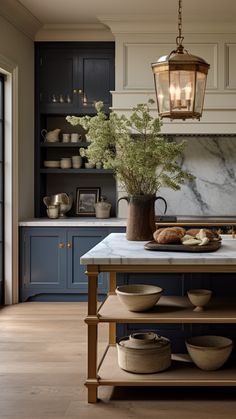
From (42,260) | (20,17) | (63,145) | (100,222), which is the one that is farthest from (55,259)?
(20,17)

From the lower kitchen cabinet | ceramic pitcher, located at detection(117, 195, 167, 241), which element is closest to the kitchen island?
ceramic pitcher, located at detection(117, 195, 167, 241)

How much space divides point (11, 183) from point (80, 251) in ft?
3.12

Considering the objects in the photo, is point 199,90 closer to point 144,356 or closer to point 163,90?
point 163,90

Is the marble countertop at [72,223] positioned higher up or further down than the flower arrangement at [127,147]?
further down

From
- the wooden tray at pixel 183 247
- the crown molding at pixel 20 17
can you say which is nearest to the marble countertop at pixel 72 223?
the crown molding at pixel 20 17

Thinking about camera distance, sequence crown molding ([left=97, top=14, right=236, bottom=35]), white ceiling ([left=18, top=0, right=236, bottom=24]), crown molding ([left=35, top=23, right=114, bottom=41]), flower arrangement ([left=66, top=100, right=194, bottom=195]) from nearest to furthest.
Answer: flower arrangement ([left=66, top=100, right=194, bottom=195])
white ceiling ([left=18, top=0, right=236, bottom=24])
crown molding ([left=97, top=14, right=236, bottom=35])
crown molding ([left=35, top=23, right=114, bottom=41])

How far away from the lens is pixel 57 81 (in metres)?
6.44

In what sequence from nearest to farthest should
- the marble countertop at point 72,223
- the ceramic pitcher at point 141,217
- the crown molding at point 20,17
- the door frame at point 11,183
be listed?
the ceramic pitcher at point 141,217 < the crown molding at point 20,17 < the door frame at point 11,183 < the marble countertop at point 72,223


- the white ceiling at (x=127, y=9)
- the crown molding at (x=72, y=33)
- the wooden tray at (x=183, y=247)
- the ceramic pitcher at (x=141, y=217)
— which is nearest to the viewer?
Answer: the wooden tray at (x=183, y=247)

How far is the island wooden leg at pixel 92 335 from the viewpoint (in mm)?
2990

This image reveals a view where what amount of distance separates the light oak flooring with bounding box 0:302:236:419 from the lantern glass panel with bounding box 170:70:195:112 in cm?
149

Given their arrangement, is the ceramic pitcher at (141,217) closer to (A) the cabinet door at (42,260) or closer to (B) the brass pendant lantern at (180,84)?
(B) the brass pendant lantern at (180,84)

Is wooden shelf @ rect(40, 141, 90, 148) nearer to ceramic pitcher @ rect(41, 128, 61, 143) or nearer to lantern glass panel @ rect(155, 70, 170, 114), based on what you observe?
ceramic pitcher @ rect(41, 128, 61, 143)

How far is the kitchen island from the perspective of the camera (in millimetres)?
2939
